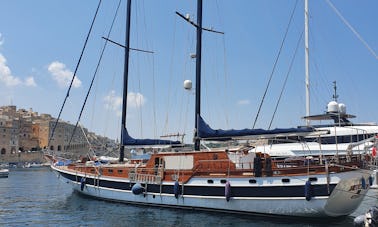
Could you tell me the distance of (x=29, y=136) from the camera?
14200 centimetres

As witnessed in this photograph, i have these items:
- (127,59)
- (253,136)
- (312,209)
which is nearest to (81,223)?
(253,136)

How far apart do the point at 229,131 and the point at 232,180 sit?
8.32ft

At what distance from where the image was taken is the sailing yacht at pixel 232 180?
1554 cm

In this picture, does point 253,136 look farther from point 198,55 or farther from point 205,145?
point 198,55

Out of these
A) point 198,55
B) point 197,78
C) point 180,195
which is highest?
point 198,55

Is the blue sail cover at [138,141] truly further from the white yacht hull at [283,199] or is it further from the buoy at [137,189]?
the white yacht hull at [283,199]

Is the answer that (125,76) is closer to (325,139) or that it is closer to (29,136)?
(325,139)

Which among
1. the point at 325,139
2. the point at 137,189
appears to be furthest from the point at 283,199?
the point at 325,139

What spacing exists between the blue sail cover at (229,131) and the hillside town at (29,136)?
331 ft

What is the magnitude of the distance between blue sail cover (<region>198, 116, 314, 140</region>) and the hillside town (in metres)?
101

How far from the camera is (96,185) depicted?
2373 centimetres

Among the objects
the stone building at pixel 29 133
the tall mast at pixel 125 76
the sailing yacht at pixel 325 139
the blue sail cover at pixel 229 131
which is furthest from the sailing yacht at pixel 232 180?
the stone building at pixel 29 133

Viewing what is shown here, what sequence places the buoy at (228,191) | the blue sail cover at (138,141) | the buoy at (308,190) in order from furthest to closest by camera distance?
1. the blue sail cover at (138,141)
2. the buoy at (228,191)
3. the buoy at (308,190)

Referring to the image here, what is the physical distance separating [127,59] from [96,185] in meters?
9.59
